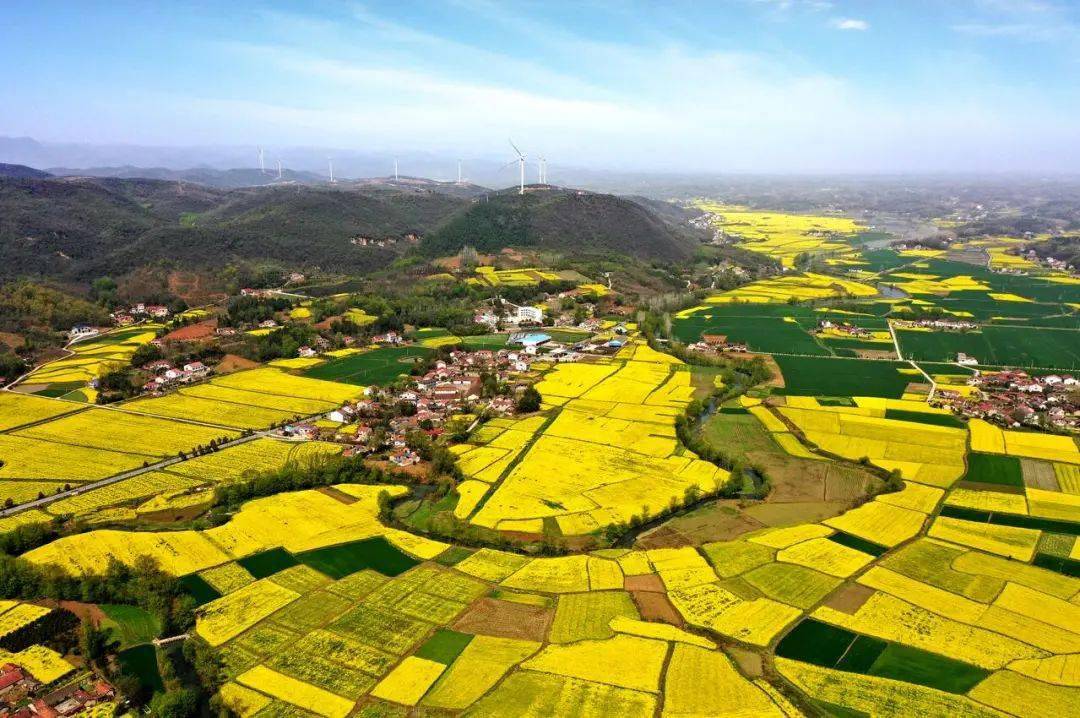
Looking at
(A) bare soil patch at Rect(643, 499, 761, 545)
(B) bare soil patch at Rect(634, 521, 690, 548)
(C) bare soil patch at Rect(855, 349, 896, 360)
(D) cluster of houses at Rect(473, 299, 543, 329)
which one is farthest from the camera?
(D) cluster of houses at Rect(473, 299, 543, 329)

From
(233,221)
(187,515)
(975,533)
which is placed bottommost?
(187,515)

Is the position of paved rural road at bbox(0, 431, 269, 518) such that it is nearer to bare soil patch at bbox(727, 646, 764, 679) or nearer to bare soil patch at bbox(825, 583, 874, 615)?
bare soil patch at bbox(727, 646, 764, 679)

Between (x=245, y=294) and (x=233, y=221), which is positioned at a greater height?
(x=233, y=221)

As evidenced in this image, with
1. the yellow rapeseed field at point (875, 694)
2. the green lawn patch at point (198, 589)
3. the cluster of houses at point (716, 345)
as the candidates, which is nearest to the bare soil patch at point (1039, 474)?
the yellow rapeseed field at point (875, 694)

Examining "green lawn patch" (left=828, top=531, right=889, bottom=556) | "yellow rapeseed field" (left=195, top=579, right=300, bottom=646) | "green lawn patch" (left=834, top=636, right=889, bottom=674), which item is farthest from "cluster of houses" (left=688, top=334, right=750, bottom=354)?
"yellow rapeseed field" (left=195, top=579, right=300, bottom=646)

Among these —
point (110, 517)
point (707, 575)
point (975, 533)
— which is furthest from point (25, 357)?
Answer: point (975, 533)

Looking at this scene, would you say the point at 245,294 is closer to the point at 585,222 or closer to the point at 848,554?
the point at 585,222
